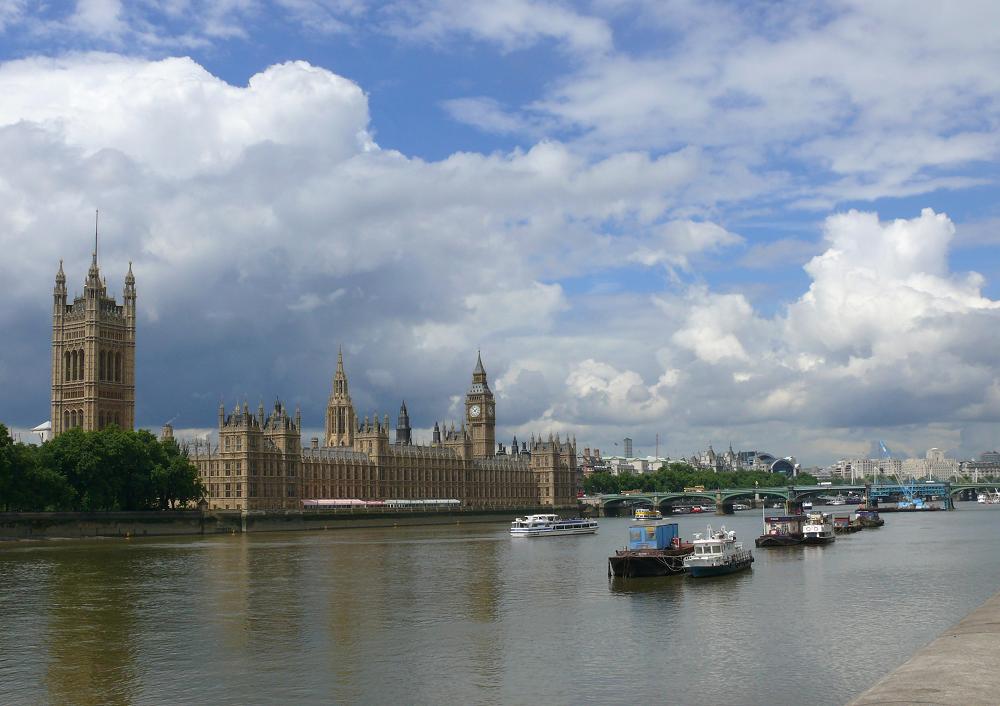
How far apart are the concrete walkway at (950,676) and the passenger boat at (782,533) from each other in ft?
207

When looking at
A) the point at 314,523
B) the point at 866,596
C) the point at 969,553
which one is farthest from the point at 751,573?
the point at 314,523

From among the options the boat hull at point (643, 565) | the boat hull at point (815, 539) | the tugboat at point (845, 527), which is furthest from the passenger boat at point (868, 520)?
the boat hull at point (643, 565)

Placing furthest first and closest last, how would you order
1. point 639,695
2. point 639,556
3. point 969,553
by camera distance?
point 969,553, point 639,556, point 639,695

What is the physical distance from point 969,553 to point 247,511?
86965mm

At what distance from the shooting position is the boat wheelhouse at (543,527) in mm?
127250

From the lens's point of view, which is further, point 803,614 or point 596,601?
point 596,601

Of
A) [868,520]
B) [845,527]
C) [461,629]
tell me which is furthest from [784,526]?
[461,629]

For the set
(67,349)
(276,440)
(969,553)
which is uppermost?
(67,349)

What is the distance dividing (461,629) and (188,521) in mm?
88375

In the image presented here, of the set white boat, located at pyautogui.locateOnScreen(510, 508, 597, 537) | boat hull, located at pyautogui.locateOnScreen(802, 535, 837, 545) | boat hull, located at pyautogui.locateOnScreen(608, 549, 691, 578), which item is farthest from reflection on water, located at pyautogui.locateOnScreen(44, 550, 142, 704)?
white boat, located at pyautogui.locateOnScreen(510, 508, 597, 537)

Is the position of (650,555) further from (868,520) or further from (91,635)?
(868,520)

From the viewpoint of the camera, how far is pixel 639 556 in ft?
215

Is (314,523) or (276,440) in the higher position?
(276,440)

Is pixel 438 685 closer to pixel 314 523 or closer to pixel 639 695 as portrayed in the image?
pixel 639 695
